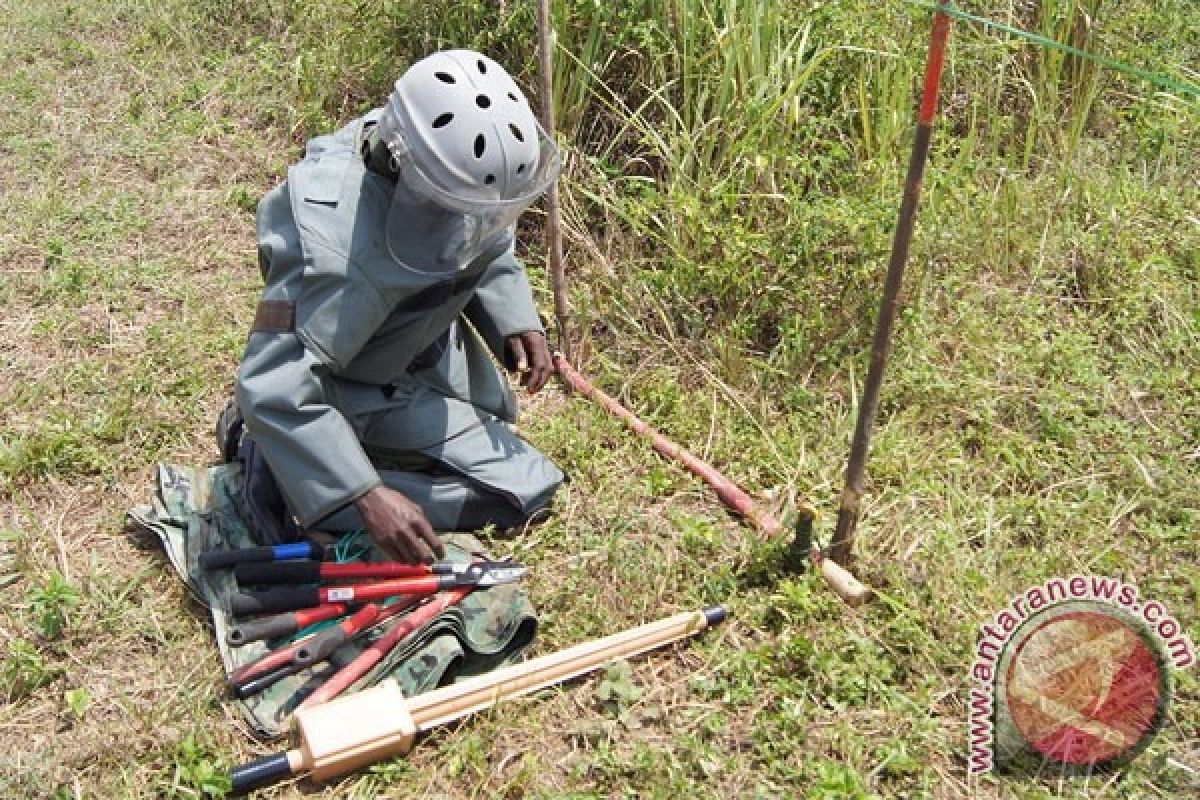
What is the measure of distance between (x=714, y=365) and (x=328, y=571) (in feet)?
4.76

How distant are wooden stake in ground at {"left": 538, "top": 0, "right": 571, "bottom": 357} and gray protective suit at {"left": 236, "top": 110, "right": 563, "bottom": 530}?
1.35 feet

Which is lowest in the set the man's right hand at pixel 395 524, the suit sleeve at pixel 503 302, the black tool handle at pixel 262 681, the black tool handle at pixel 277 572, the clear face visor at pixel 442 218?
the black tool handle at pixel 262 681

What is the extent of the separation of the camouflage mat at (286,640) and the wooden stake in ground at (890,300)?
840mm

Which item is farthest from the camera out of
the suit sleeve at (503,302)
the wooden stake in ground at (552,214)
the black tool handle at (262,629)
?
the wooden stake in ground at (552,214)

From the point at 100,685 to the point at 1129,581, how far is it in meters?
2.61

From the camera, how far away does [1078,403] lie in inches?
140

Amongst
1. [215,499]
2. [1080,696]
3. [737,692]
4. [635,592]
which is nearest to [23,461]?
[215,499]

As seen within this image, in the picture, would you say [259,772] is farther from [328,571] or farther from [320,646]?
[328,571]

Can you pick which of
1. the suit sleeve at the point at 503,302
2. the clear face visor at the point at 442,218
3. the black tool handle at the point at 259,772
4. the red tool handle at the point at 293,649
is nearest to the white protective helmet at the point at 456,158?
the clear face visor at the point at 442,218

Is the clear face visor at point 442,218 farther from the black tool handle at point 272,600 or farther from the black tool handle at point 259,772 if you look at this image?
the black tool handle at point 259,772

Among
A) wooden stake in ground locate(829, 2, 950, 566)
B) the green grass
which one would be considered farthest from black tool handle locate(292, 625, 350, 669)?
wooden stake in ground locate(829, 2, 950, 566)

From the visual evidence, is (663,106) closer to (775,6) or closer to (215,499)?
(775,6)

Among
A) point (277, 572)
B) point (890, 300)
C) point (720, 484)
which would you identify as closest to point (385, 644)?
point (277, 572)

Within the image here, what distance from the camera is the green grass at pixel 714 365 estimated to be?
8.61ft
